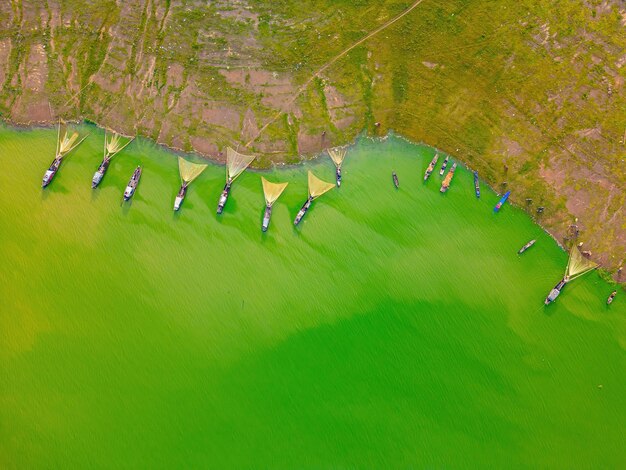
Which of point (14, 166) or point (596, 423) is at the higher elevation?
point (14, 166)

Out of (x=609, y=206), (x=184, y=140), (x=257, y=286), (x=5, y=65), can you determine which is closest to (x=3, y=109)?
(x=5, y=65)

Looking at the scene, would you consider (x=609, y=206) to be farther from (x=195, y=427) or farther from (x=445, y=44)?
(x=195, y=427)

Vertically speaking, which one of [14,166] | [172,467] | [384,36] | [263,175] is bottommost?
[172,467]

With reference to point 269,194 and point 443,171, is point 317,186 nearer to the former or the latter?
point 269,194

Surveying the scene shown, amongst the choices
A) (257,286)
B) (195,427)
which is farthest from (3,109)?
(195,427)

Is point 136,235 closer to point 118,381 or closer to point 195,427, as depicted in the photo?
point 118,381
